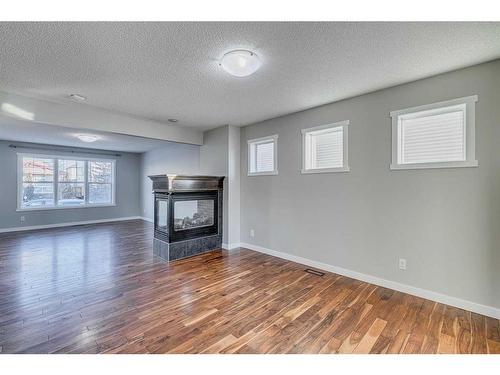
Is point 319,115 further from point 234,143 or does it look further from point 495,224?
point 495,224

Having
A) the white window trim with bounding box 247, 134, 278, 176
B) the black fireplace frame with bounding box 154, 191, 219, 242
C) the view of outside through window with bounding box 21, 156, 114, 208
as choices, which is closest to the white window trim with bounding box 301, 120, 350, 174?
the white window trim with bounding box 247, 134, 278, 176

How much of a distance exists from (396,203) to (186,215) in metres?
3.38

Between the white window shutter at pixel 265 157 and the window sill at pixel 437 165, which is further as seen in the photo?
the white window shutter at pixel 265 157

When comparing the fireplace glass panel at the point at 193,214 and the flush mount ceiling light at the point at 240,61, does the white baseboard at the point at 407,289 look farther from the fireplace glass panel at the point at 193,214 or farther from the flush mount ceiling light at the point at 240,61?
the flush mount ceiling light at the point at 240,61

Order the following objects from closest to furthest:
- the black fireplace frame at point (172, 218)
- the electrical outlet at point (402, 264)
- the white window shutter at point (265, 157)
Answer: the electrical outlet at point (402, 264)
the black fireplace frame at point (172, 218)
the white window shutter at point (265, 157)

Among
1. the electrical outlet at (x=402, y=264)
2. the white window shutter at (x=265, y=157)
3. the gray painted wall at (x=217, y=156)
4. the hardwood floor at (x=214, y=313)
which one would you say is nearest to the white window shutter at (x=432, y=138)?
the electrical outlet at (x=402, y=264)

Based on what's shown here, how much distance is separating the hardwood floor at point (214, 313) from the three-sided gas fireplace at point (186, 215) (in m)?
0.40

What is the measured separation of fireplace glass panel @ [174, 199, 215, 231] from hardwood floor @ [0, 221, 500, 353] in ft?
2.43

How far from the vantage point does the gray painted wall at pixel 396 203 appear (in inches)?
92.7

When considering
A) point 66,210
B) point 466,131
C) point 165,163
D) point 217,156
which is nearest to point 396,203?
point 466,131

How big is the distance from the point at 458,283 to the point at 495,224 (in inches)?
28.1

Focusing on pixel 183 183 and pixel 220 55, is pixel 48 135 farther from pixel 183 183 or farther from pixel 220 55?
pixel 220 55
